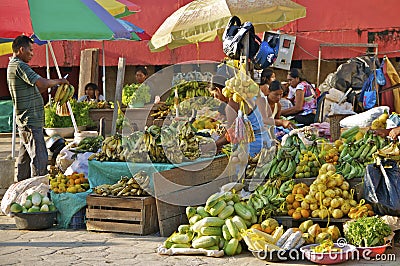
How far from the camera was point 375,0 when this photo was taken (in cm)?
1575

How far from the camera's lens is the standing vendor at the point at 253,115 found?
8008 millimetres

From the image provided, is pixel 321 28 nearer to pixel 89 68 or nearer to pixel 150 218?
pixel 89 68

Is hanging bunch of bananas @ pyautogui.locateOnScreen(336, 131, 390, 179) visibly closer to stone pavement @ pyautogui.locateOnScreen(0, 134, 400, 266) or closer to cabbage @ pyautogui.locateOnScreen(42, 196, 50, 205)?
stone pavement @ pyautogui.locateOnScreen(0, 134, 400, 266)

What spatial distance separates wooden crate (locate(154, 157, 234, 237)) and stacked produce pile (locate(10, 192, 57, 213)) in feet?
4.87

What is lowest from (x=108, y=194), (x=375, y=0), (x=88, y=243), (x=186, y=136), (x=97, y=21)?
(x=88, y=243)

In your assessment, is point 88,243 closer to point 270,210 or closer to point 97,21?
point 270,210

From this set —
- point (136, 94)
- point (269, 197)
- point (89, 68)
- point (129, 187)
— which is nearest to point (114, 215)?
point (129, 187)

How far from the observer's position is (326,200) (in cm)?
671

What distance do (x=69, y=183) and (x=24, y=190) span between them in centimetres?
56

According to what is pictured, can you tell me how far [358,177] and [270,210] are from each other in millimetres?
1088

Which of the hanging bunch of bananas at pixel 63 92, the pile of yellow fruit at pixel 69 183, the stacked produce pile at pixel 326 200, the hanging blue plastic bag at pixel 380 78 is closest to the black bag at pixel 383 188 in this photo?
the stacked produce pile at pixel 326 200

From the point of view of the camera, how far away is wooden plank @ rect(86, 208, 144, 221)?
7.36m

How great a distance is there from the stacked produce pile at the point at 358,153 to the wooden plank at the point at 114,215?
2284 millimetres

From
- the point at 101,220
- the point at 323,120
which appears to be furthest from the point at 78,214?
the point at 323,120
